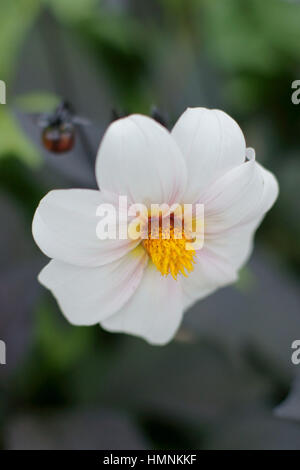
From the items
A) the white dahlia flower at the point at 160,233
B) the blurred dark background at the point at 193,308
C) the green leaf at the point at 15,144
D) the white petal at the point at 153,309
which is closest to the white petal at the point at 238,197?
the white dahlia flower at the point at 160,233

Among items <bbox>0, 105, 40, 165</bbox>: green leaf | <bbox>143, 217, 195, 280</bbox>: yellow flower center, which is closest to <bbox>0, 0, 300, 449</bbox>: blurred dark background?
<bbox>0, 105, 40, 165</bbox>: green leaf

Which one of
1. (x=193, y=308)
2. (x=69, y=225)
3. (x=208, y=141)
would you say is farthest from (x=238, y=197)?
(x=193, y=308)

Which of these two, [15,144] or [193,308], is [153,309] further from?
[15,144]

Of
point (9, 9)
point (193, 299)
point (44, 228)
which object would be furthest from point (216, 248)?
point (9, 9)

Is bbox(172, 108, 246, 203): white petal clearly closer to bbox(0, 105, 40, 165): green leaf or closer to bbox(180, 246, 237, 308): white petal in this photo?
bbox(180, 246, 237, 308): white petal

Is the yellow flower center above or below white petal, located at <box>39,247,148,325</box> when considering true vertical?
above

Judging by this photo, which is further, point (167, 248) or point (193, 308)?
point (193, 308)

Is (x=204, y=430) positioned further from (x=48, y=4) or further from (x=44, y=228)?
(x=48, y=4)

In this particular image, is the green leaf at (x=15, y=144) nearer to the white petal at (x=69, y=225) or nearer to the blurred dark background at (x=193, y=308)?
the blurred dark background at (x=193, y=308)
